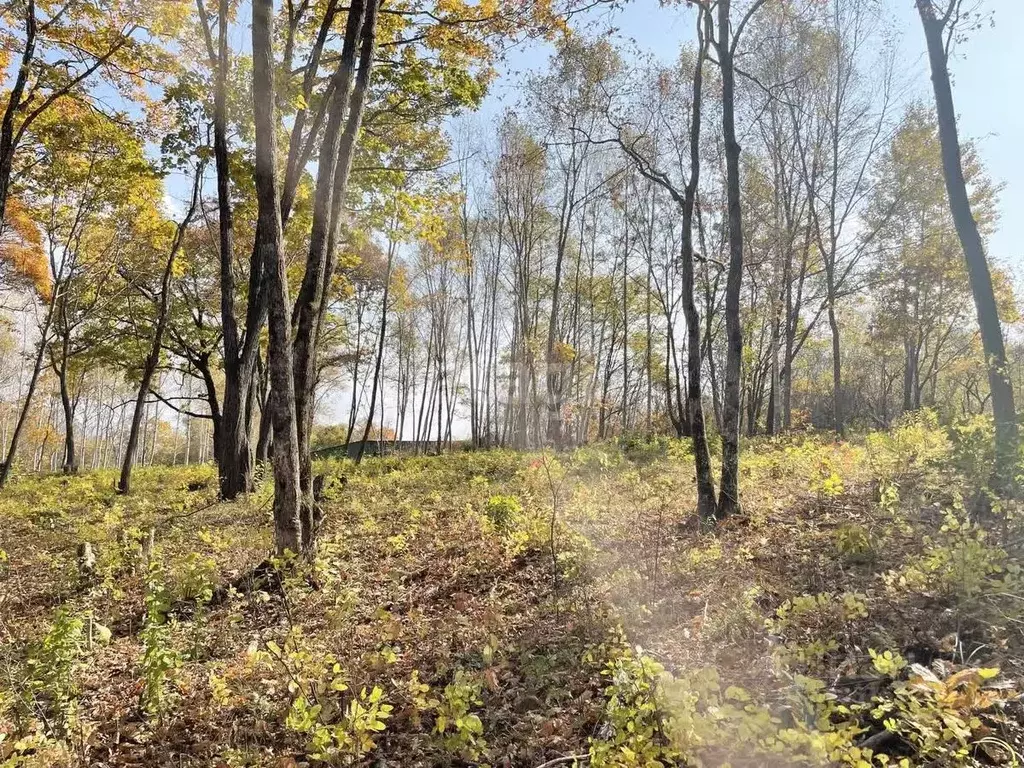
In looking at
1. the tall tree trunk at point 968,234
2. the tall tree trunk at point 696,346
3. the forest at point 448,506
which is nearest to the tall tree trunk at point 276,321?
the forest at point 448,506

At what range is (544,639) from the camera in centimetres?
389

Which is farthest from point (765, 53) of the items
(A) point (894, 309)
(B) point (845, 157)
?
(A) point (894, 309)

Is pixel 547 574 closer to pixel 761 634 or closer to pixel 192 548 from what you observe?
pixel 761 634

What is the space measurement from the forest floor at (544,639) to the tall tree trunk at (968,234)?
0.89m

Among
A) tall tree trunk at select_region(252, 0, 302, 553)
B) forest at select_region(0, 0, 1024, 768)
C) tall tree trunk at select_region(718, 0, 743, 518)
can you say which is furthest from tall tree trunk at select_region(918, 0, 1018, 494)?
tall tree trunk at select_region(252, 0, 302, 553)

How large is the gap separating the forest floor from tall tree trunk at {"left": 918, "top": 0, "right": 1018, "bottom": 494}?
0.89 meters

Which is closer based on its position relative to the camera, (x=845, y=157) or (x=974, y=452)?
(x=974, y=452)

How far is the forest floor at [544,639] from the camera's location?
90.2 inches

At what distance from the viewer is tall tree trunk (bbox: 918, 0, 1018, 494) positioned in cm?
587

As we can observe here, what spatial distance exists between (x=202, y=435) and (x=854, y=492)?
190 feet

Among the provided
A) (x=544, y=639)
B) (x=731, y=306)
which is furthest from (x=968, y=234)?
(x=544, y=639)

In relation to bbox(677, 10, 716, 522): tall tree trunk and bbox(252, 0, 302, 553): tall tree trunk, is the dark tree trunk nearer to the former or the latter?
bbox(677, 10, 716, 522): tall tree trunk

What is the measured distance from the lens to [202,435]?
5319 cm

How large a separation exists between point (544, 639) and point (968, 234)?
6.55 metres
